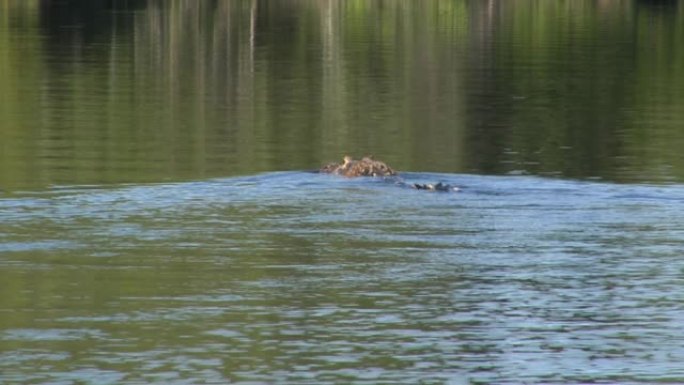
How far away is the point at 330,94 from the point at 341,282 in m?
40.9

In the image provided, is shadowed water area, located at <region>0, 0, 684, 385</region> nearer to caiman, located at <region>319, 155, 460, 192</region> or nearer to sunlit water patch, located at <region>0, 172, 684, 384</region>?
sunlit water patch, located at <region>0, 172, 684, 384</region>

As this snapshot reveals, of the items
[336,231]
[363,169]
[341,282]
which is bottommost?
[341,282]

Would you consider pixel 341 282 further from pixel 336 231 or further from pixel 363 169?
pixel 363 169

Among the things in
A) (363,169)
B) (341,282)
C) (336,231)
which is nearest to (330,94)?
(363,169)

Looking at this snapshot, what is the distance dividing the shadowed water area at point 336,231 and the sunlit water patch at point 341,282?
0.21 feet

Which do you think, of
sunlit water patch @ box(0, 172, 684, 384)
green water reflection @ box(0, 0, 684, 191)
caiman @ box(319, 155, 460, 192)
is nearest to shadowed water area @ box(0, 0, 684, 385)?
sunlit water patch @ box(0, 172, 684, 384)

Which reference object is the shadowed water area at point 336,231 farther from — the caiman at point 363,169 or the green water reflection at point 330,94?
the caiman at point 363,169

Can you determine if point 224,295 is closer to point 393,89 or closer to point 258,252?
point 258,252

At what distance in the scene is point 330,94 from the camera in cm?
6881

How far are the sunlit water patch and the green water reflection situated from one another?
4.96m

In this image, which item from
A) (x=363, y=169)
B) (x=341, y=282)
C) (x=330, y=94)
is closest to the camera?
(x=341, y=282)

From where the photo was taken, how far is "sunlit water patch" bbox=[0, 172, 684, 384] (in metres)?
22.8

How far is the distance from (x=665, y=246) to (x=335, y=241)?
5688 millimetres

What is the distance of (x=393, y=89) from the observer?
73500mm
